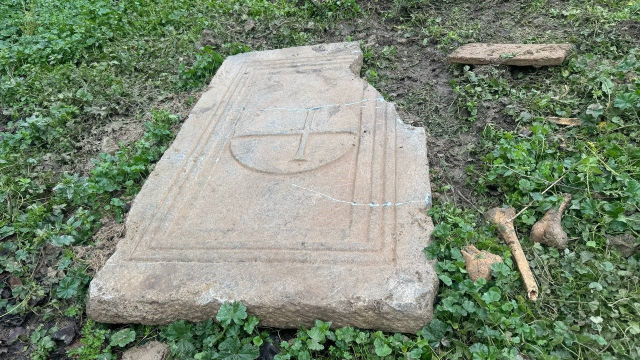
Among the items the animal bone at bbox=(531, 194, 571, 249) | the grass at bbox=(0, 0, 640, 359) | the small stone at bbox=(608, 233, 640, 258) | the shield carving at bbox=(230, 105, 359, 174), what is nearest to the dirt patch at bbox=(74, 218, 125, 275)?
the grass at bbox=(0, 0, 640, 359)

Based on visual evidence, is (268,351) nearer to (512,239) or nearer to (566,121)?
(512,239)

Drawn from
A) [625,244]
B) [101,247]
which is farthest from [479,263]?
[101,247]

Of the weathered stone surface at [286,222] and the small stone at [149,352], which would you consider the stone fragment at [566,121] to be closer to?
the weathered stone surface at [286,222]

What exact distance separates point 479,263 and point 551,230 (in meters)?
0.38

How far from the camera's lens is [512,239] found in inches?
78.1

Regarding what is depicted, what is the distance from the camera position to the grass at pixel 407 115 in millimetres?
1719

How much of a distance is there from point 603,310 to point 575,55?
1.92m

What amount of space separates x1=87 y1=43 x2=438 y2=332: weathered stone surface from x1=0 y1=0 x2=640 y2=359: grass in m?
0.10

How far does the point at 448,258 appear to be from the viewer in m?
1.86

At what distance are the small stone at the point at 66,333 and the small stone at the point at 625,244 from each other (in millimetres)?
2298

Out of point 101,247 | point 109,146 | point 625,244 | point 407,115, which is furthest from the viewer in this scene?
point 109,146

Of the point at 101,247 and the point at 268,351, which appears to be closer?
the point at 268,351

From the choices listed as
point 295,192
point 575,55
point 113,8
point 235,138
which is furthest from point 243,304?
point 113,8

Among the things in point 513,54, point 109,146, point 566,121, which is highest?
point 513,54
